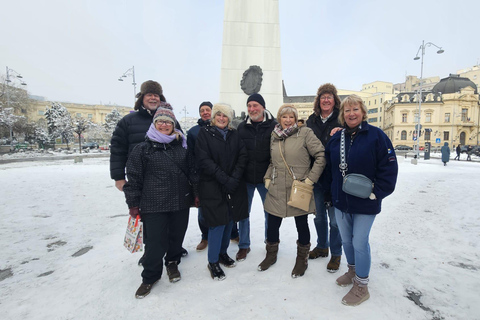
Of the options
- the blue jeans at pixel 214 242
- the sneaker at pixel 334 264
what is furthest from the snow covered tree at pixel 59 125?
the sneaker at pixel 334 264

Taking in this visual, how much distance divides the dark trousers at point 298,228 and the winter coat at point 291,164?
0.13 metres

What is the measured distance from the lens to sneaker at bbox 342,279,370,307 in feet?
7.20

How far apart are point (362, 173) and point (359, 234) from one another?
0.59 meters

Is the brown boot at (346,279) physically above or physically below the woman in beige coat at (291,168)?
below

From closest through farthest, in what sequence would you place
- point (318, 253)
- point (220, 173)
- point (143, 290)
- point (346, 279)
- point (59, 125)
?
point (143, 290) → point (346, 279) → point (220, 173) → point (318, 253) → point (59, 125)

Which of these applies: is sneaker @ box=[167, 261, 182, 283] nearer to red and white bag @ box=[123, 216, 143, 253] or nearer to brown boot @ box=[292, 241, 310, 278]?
red and white bag @ box=[123, 216, 143, 253]

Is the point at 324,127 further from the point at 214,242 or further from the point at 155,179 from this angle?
the point at 155,179

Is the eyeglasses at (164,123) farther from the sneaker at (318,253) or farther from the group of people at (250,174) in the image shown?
the sneaker at (318,253)

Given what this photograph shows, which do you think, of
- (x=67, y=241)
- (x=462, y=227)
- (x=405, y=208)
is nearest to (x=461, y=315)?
(x=462, y=227)

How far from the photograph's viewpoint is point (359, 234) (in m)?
2.26

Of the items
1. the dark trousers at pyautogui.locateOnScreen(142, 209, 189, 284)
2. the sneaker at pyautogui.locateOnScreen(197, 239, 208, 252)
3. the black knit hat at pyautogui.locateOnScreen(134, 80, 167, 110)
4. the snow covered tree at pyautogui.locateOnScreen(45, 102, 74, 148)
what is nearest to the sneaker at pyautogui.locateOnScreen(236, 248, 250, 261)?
the sneaker at pyautogui.locateOnScreen(197, 239, 208, 252)

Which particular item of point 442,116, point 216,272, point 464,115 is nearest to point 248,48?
point 216,272

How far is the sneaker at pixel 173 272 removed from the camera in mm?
2627

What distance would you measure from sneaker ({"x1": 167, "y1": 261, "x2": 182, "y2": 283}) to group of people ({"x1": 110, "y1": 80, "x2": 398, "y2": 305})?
1 centimetres
